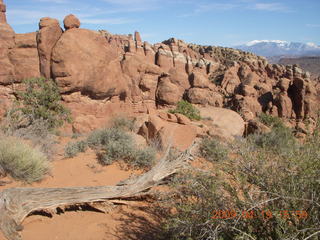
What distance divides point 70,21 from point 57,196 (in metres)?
12.0

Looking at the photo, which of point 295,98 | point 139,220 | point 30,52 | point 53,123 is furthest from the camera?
point 295,98

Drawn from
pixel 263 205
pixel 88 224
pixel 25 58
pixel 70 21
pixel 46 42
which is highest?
pixel 70 21

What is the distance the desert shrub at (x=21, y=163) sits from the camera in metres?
4.75

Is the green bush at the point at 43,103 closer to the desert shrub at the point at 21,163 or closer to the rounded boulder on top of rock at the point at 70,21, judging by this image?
the rounded boulder on top of rock at the point at 70,21

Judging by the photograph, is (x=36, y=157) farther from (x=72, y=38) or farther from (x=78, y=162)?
(x=72, y=38)

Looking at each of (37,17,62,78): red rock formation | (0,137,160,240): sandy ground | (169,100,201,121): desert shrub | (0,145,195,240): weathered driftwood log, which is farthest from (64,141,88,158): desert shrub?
(169,100,201,121): desert shrub

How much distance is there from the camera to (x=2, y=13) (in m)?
13.4

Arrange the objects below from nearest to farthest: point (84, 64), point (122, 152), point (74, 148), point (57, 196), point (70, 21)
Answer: point (57, 196) → point (122, 152) → point (74, 148) → point (84, 64) → point (70, 21)

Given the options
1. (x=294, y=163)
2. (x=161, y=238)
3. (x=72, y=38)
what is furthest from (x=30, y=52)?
(x=294, y=163)

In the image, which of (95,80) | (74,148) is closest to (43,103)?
(95,80)

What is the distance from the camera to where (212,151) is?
7.05 m

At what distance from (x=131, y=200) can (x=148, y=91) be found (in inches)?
635

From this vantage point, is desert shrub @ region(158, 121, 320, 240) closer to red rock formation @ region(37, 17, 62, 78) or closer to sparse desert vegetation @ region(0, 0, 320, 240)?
sparse desert vegetation @ region(0, 0, 320, 240)

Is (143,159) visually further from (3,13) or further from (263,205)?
(3,13)
